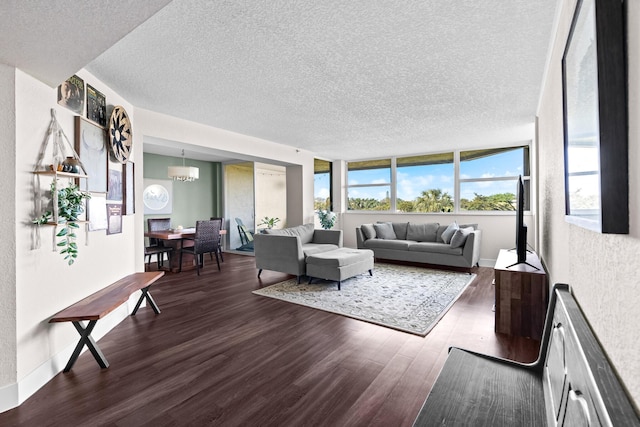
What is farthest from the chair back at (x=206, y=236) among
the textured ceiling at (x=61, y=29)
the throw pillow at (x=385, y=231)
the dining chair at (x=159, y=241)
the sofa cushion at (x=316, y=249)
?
the textured ceiling at (x=61, y=29)

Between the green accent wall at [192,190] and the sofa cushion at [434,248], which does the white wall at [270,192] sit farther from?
the sofa cushion at [434,248]

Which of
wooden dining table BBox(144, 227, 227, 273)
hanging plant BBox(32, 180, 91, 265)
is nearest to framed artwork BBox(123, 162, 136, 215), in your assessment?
hanging plant BBox(32, 180, 91, 265)

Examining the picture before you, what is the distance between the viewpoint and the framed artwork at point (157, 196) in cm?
669

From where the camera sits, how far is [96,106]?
288cm

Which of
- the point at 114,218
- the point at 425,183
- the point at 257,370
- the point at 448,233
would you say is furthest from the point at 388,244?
the point at 114,218

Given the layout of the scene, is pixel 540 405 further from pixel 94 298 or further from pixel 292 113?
pixel 292 113

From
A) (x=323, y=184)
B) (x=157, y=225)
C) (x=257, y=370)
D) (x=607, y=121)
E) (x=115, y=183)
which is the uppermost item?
(x=323, y=184)

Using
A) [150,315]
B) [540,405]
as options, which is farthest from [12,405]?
[540,405]

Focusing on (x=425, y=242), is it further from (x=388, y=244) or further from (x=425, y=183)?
(x=425, y=183)

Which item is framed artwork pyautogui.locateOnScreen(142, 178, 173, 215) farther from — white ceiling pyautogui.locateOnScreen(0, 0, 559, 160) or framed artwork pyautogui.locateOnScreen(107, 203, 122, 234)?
framed artwork pyautogui.locateOnScreen(107, 203, 122, 234)

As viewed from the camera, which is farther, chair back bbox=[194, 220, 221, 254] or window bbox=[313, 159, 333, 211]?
window bbox=[313, 159, 333, 211]

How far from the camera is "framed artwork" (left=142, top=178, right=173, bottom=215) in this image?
22.0 feet

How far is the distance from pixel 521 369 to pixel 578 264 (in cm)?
55

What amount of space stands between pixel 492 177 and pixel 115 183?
21.3 feet
